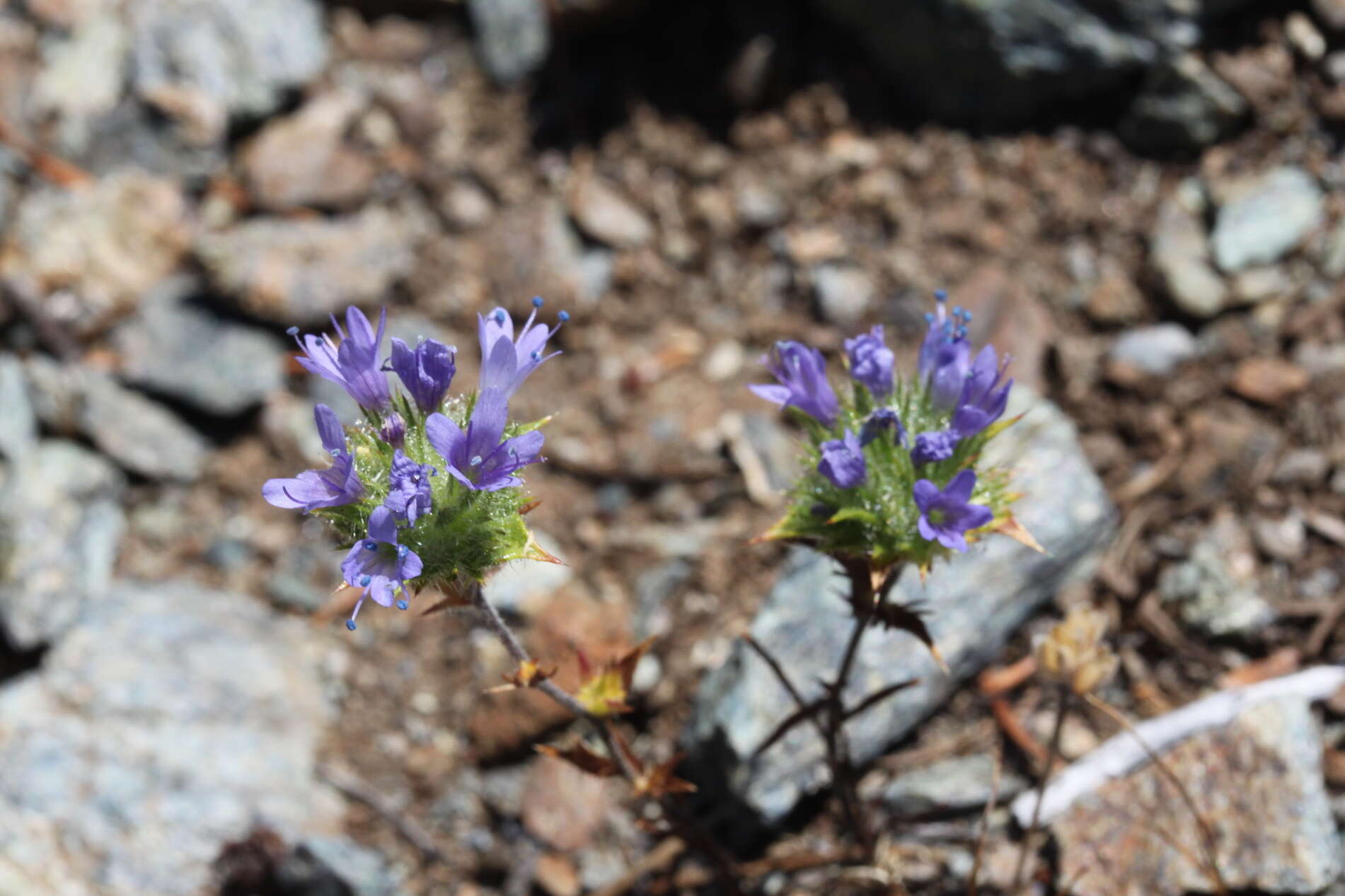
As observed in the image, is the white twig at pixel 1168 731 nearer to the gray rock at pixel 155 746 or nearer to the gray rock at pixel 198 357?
the gray rock at pixel 155 746

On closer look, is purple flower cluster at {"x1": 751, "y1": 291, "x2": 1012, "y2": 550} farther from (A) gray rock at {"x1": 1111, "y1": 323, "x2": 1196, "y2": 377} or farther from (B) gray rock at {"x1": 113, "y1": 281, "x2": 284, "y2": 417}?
(B) gray rock at {"x1": 113, "y1": 281, "x2": 284, "y2": 417}

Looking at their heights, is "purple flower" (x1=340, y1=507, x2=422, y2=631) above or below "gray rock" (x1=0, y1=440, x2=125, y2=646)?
below

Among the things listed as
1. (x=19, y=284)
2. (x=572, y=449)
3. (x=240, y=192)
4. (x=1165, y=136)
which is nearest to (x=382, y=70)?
(x=240, y=192)

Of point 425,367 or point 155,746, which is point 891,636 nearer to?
point 425,367

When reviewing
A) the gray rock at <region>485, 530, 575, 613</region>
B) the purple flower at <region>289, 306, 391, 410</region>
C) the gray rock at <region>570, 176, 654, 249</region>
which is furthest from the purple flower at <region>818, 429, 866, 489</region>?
the gray rock at <region>570, 176, 654, 249</region>

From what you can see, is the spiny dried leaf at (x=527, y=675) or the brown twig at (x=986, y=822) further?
the brown twig at (x=986, y=822)

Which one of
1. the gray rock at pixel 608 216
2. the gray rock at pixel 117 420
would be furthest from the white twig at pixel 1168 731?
the gray rock at pixel 117 420

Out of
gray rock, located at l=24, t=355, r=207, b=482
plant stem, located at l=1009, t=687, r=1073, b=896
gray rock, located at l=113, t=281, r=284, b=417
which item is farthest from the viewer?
gray rock, located at l=113, t=281, r=284, b=417
